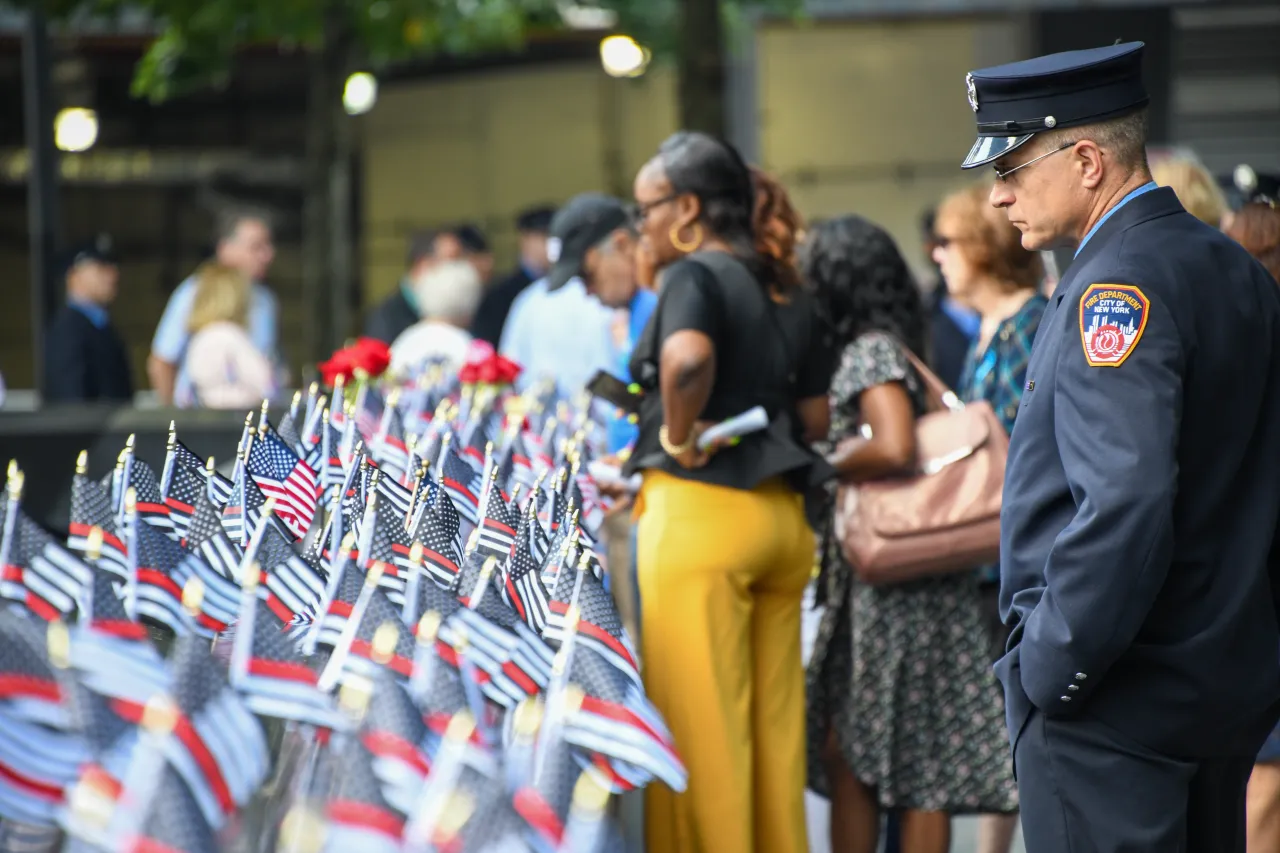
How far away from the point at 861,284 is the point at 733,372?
0.70 metres

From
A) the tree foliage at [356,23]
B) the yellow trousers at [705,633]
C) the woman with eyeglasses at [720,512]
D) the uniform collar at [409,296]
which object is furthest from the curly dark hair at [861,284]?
the tree foliage at [356,23]

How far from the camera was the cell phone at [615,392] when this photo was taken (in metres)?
5.01

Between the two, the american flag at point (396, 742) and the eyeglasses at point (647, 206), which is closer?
the american flag at point (396, 742)

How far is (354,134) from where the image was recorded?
21266 millimetres

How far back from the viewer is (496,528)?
407 centimetres

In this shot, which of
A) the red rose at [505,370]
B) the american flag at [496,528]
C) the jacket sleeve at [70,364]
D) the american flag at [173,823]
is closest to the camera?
the american flag at [173,823]

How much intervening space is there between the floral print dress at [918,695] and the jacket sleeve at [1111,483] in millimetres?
1900

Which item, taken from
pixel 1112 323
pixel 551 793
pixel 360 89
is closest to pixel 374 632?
pixel 551 793

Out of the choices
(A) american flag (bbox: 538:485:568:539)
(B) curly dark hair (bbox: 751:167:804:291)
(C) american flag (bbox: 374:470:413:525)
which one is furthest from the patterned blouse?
(C) american flag (bbox: 374:470:413:525)

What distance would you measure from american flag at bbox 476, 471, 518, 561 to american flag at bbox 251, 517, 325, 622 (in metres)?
0.48

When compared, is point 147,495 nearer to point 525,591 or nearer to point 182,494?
point 182,494

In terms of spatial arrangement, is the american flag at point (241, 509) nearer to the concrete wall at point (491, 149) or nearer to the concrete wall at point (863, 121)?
the concrete wall at point (863, 121)

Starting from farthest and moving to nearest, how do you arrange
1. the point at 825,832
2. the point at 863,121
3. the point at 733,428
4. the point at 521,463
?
the point at 863,121 < the point at 825,832 < the point at 521,463 < the point at 733,428

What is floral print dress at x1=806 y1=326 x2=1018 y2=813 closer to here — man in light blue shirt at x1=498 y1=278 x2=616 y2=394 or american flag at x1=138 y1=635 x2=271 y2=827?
american flag at x1=138 y1=635 x2=271 y2=827
